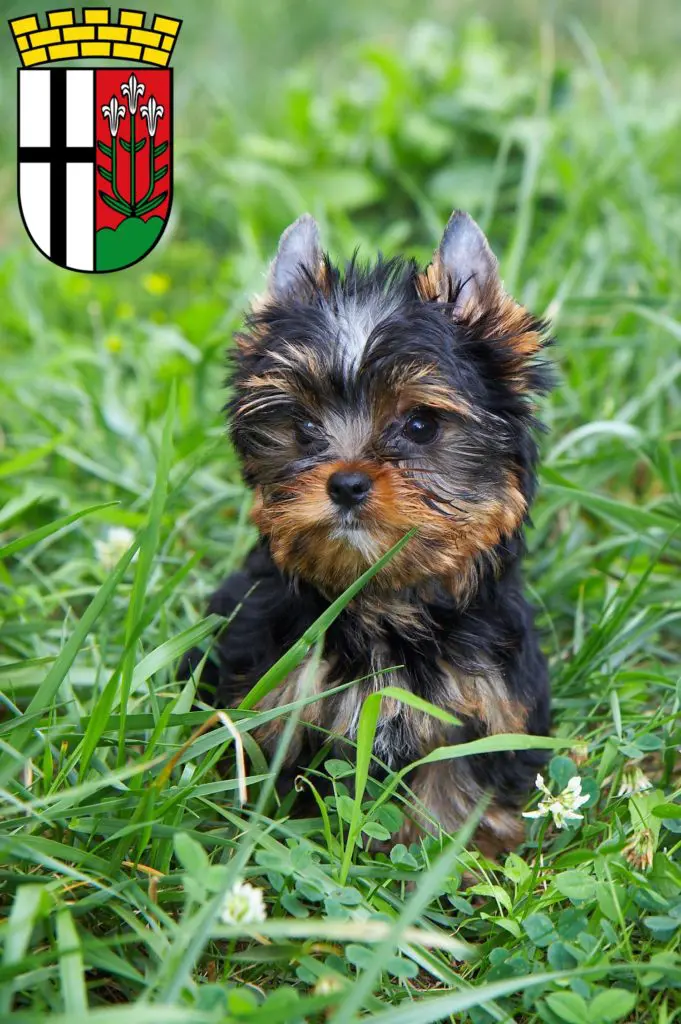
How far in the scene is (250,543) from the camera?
5.16 metres

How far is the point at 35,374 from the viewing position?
19.9 ft

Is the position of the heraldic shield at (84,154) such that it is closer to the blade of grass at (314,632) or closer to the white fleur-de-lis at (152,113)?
the white fleur-de-lis at (152,113)

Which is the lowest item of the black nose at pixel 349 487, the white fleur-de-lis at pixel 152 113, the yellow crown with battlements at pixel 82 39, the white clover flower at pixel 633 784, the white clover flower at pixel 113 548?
the white clover flower at pixel 633 784

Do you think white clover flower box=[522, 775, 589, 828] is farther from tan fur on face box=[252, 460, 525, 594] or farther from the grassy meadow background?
tan fur on face box=[252, 460, 525, 594]

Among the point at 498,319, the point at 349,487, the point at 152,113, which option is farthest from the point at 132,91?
the point at 349,487

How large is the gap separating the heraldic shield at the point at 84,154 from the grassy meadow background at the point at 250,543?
0.84 metres

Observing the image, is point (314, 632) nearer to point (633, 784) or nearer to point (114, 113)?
point (633, 784)

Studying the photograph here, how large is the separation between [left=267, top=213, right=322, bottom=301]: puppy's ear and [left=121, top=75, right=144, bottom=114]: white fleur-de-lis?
2.18m

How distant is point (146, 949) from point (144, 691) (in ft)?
4.09

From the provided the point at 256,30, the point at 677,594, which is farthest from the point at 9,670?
the point at 256,30

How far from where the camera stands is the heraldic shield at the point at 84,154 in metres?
5.14

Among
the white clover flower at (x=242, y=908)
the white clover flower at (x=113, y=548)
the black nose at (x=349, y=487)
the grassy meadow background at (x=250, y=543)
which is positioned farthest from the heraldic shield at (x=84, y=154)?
the white clover flower at (x=242, y=908)

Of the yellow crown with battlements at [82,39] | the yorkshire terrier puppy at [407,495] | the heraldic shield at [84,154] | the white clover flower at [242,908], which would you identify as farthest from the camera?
the heraldic shield at [84,154]

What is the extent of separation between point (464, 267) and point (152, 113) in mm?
2850
